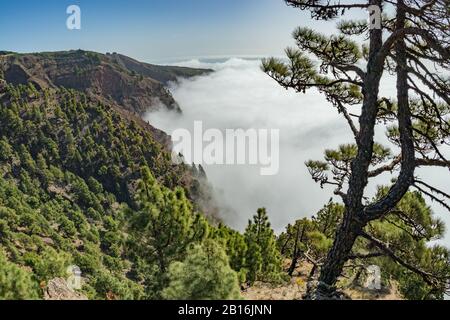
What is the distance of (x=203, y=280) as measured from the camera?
5758 millimetres

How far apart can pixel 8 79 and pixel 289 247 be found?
169 m

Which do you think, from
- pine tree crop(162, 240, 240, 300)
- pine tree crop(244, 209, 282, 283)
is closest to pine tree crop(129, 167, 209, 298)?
pine tree crop(162, 240, 240, 300)

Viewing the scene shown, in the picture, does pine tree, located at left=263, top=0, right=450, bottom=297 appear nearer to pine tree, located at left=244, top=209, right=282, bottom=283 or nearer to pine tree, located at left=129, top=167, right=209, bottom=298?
pine tree, located at left=129, top=167, right=209, bottom=298

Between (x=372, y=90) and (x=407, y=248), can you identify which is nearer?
(x=372, y=90)

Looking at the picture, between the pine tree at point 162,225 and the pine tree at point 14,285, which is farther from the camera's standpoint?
the pine tree at point 162,225

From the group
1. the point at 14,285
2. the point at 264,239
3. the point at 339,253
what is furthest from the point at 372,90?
the point at 264,239

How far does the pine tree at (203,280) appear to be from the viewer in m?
5.66

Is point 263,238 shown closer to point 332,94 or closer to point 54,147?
point 332,94

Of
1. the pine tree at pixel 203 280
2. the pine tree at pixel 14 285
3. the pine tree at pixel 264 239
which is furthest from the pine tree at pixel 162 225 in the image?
the pine tree at pixel 264 239

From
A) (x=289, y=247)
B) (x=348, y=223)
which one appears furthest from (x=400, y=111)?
(x=289, y=247)

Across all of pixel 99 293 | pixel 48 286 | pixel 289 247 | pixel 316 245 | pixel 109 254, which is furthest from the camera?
pixel 109 254

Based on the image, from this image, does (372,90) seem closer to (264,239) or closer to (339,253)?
(339,253)

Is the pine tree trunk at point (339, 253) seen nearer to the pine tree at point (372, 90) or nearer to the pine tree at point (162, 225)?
the pine tree at point (372, 90)

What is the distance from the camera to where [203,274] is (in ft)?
19.0
